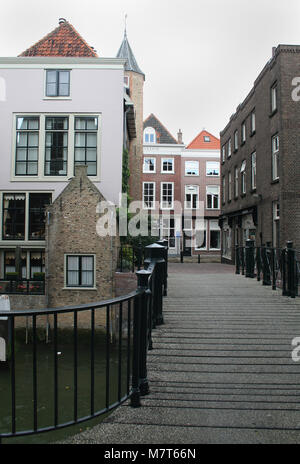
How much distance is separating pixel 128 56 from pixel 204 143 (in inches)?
510

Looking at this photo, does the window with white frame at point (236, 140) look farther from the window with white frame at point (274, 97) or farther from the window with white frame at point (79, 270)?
the window with white frame at point (79, 270)

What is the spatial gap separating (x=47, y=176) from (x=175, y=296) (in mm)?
10731

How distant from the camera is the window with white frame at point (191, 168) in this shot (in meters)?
35.8

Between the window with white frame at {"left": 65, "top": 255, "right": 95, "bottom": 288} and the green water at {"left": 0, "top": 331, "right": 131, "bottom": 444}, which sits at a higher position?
the window with white frame at {"left": 65, "top": 255, "right": 95, "bottom": 288}

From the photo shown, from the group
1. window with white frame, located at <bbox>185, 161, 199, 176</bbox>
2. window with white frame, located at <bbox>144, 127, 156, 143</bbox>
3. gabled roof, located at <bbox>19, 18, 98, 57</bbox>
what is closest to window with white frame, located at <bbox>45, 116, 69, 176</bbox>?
gabled roof, located at <bbox>19, 18, 98, 57</bbox>

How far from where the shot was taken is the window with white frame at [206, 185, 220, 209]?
35406 mm

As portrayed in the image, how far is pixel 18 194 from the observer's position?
53.5 feet

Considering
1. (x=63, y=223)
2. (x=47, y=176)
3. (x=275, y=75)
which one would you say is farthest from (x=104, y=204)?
(x=275, y=75)

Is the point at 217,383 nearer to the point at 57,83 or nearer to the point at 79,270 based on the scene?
the point at 79,270

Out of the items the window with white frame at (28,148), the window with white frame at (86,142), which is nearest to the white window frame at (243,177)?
the window with white frame at (86,142)

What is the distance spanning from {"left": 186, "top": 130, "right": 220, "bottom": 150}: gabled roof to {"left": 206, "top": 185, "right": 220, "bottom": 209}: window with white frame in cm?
401

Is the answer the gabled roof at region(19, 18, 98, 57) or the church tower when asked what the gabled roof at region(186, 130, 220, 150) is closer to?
the church tower
